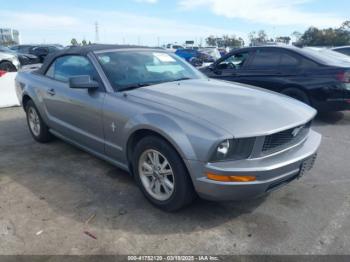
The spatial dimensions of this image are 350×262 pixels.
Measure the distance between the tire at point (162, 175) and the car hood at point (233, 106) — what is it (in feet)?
1.30

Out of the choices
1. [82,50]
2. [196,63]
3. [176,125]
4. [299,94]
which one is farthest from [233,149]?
[196,63]

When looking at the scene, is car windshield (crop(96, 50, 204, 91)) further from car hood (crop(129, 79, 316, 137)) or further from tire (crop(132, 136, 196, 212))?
tire (crop(132, 136, 196, 212))

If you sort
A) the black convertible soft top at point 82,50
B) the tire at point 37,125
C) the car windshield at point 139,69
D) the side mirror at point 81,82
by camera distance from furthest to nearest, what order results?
1. the tire at point 37,125
2. the black convertible soft top at point 82,50
3. the car windshield at point 139,69
4. the side mirror at point 81,82

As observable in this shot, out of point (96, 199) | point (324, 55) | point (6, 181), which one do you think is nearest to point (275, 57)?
point (324, 55)

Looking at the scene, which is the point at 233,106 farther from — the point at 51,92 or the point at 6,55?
the point at 6,55

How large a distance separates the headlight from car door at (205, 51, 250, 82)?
4946 millimetres

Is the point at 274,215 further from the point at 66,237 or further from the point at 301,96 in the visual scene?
the point at 301,96

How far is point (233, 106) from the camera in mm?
3102

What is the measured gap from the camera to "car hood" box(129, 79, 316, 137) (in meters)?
2.78

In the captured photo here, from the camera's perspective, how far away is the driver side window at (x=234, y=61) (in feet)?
24.7

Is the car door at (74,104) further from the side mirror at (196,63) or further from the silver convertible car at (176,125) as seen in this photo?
the side mirror at (196,63)

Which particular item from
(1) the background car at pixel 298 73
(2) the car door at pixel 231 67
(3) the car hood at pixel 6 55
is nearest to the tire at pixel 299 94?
(1) the background car at pixel 298 73

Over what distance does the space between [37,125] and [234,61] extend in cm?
469

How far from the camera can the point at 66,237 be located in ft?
9.28
